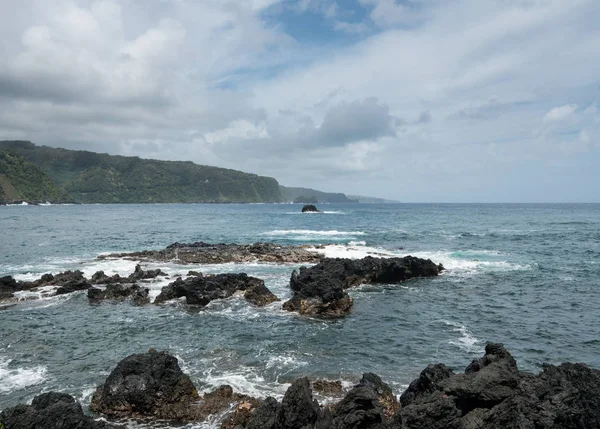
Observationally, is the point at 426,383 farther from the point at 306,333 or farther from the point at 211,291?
the point at 211,291

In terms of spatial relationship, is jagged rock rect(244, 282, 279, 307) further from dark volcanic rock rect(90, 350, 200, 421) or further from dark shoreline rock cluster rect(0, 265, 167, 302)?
dark volcanic rock rect(90, 350, 200, 421)

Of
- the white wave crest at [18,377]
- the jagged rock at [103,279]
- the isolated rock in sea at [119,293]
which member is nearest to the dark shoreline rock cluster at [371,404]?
the white wave crest at [18,377]

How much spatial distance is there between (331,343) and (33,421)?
13959mm

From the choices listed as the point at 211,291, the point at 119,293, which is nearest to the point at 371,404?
→ the point at 211,291

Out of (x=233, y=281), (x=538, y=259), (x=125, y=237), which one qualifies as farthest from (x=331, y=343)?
(x=125, y=237)

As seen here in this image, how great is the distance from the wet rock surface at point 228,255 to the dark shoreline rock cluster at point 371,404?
33650mm

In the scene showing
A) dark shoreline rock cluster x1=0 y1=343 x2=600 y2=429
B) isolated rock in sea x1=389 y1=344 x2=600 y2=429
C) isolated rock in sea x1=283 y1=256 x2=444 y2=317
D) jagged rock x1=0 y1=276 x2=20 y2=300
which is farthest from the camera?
jagged rock x1=0 y1=276 x2=20 y2=300

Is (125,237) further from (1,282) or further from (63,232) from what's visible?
(1,282)

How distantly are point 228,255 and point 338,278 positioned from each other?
2003 cm

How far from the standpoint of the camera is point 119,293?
107ft

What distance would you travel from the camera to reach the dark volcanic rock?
48.8 feet

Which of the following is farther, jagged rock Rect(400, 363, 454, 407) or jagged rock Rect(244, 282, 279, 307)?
jagged rock Rect(244, 282, 279, 307)

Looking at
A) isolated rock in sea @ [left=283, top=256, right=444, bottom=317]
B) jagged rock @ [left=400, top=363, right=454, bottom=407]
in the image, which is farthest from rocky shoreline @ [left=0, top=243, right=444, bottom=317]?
jagged rock @ [left=400, top=363, right=454, bottom=407]

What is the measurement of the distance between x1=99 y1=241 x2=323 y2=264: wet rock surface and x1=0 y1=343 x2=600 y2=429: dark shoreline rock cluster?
33650 millimetres
